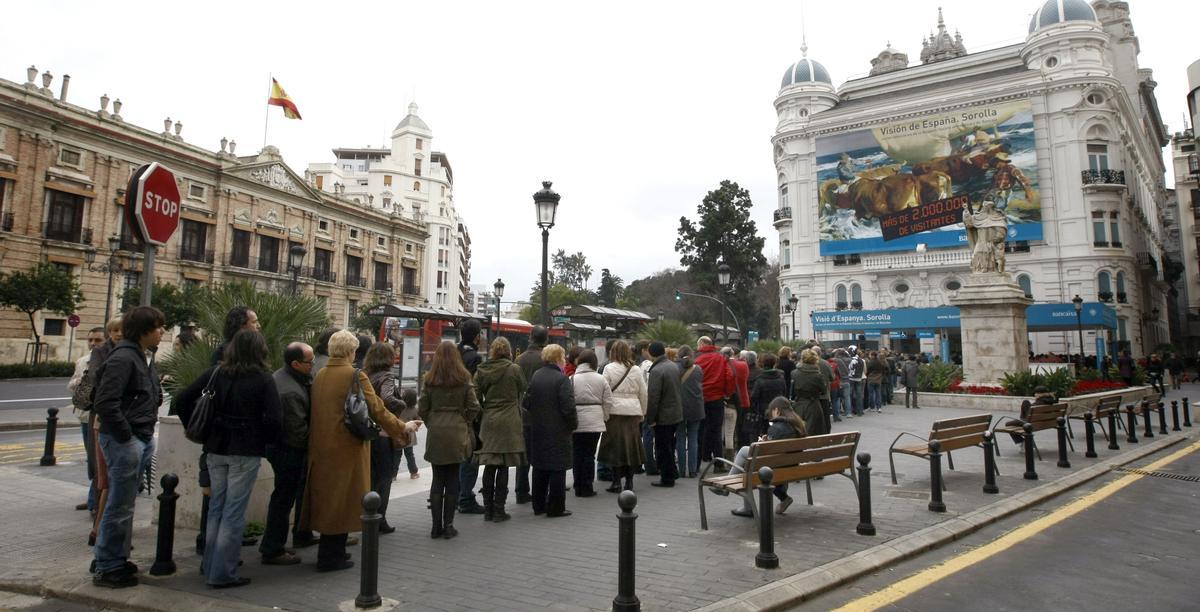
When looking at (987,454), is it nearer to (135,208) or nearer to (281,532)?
(281,532)

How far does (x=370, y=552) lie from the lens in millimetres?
3934

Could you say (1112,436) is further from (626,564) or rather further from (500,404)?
(626,564)

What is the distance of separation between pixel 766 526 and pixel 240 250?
48.7 meters

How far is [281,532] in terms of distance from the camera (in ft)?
16.5

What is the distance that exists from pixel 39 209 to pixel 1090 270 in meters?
60.3

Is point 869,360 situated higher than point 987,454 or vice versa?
point 869,360

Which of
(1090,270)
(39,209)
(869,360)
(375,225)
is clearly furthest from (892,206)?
(39,209)

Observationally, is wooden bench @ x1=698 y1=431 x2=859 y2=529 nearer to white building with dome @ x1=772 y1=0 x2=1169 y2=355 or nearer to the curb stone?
the curb stone

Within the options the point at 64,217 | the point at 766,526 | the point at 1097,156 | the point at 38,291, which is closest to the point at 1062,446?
the point at 766,526

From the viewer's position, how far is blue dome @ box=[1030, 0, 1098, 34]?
140ft

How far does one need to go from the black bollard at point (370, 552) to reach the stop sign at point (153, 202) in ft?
8.02

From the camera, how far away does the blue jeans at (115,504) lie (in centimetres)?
447

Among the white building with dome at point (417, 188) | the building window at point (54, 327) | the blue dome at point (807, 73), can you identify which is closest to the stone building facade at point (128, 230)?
the building window at point (54, 327)

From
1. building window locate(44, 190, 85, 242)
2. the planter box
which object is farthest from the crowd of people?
building window locate(44, 190, 85, 242)
